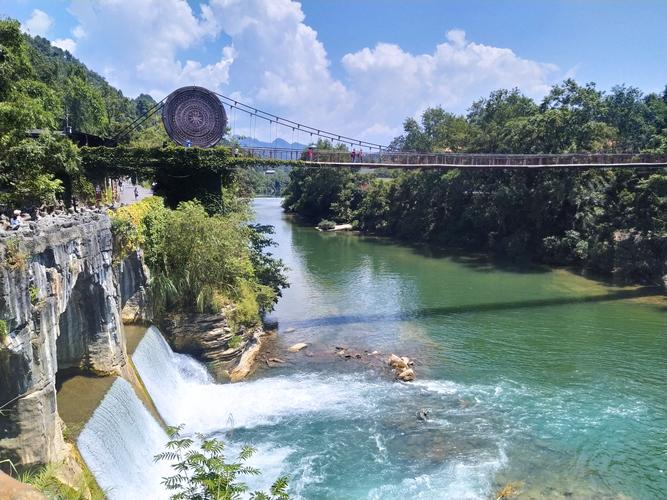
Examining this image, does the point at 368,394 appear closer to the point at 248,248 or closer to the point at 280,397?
the point at 280,397

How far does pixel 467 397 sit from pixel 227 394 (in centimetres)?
790

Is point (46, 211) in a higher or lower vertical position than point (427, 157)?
lower

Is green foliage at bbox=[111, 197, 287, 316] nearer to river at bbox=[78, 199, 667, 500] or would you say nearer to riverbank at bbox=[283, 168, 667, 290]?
river at bbox=[78, 199, 667, 500]

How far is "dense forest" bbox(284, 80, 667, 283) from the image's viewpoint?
3534 centimetres

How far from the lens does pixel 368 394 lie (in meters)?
17.7

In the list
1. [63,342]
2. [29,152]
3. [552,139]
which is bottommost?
[63,342]

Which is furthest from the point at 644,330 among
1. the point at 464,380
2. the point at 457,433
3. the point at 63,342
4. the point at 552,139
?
the point at 63,342

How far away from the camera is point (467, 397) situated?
17.5 meters

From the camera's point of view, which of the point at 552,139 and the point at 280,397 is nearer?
the point at 280,397

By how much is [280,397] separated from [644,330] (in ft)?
57.9

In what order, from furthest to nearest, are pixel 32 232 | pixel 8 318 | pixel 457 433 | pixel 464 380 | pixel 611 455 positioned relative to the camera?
pixel 464 380
pixel 457 433
pixel 611 455
pixel 32 232
pixel 8 318

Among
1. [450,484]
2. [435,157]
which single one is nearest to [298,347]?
[450,484]

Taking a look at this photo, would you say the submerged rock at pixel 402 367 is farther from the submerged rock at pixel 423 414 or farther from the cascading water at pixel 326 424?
the submerged rock at pixel 423 414

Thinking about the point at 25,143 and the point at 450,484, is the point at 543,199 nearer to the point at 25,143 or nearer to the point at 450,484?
the point at 450,484
